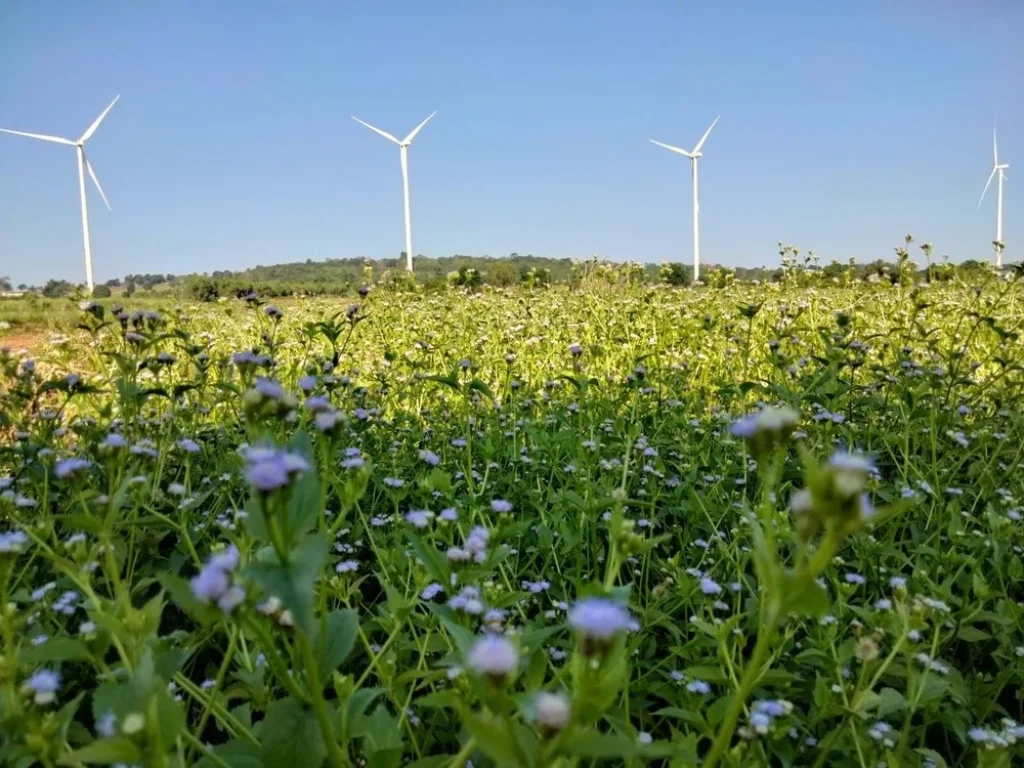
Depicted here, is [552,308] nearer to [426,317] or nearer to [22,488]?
[426,317]

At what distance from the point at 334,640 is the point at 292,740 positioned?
16cm

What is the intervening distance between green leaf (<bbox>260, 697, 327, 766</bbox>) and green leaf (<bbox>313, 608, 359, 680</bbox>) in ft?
0.25

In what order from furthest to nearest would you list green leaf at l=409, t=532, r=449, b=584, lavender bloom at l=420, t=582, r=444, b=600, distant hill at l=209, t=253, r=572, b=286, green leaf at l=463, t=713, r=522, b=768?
1. distant hill at l=209, t=253, r=572, b=286
2. lavender bloom at l=420, t=582, r=444, b=600
3. green leaf at l=409, t=532, r=449, b=584
4. green leaf at l=463, t=713, r=522, b=768

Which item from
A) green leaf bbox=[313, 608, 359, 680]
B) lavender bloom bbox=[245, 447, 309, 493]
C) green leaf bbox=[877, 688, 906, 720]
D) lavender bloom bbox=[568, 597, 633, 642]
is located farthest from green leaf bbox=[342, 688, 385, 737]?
green leaf bbox=[877, 688, 906, 720]

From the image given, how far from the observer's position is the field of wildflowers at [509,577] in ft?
3.31

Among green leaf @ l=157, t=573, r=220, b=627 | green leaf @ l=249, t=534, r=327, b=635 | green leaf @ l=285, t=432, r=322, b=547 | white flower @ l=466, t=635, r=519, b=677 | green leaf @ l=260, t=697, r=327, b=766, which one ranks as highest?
green leaf @ l=285, t=432, r=322, b=547

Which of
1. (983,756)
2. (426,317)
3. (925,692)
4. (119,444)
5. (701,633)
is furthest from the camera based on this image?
(426,317)

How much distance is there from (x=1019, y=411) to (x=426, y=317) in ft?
17.6

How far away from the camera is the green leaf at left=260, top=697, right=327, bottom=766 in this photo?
3.75 ft

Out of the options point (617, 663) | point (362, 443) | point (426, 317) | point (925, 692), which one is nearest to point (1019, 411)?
point (925, 692)

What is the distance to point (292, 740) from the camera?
116 cm

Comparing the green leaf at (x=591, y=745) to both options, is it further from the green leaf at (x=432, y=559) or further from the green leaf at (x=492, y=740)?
the green leaf at (x=432, y=559)

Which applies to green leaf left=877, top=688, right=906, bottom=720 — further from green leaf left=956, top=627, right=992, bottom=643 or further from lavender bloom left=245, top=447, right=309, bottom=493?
lavender bloom left=245, top=447, right=309, bottom=493

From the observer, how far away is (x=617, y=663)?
3.41ft
